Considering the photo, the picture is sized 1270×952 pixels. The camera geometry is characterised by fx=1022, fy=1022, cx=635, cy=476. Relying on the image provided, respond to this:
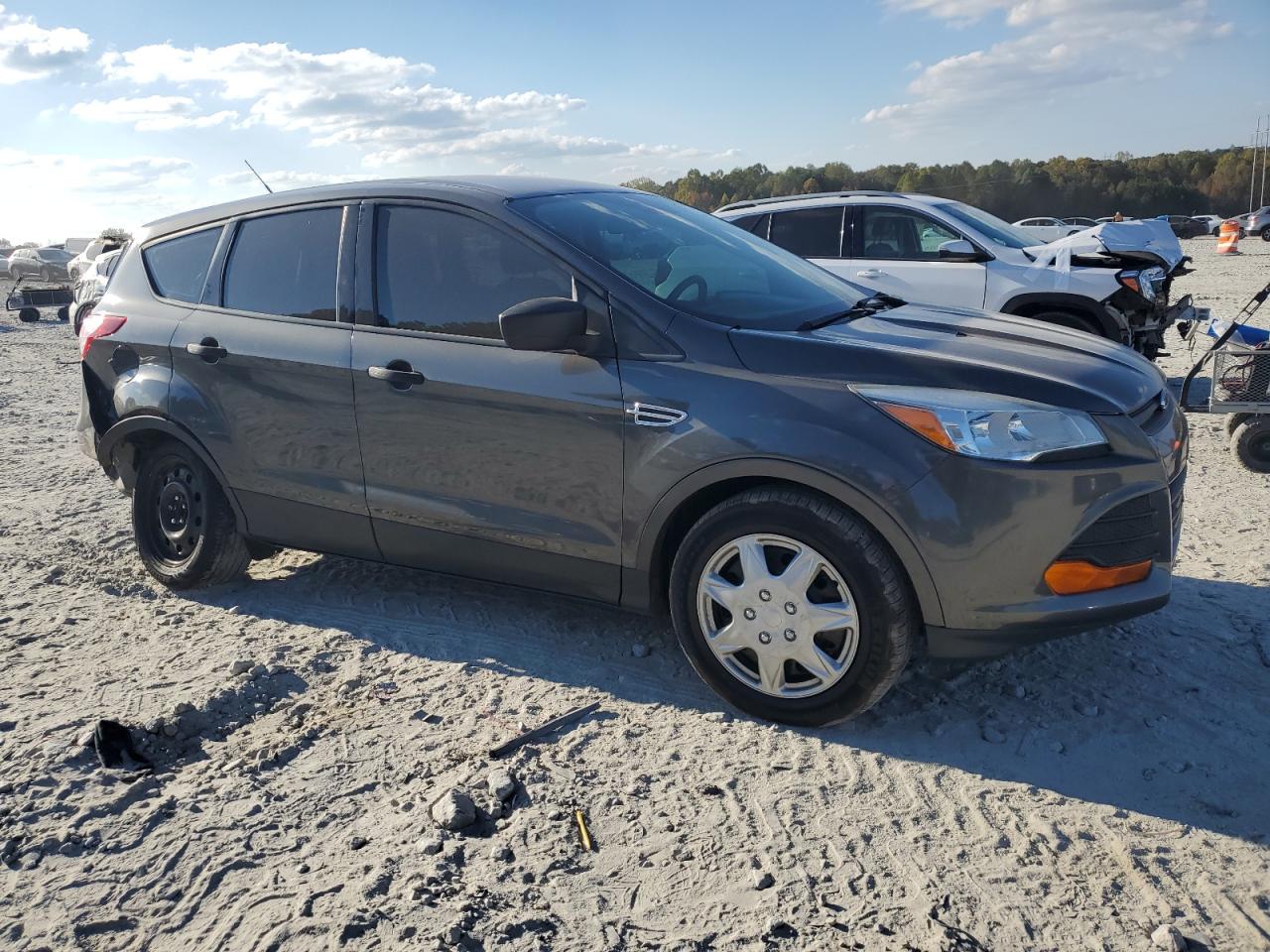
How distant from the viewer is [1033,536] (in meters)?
3.10

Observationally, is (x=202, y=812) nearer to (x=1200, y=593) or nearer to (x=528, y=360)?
(x=528, y=360)

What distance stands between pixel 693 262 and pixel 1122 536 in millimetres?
1866

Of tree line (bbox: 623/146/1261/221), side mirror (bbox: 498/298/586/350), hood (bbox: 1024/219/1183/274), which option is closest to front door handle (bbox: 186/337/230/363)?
side mirror (bbox: 498/298/586/350)

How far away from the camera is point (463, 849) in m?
2.88

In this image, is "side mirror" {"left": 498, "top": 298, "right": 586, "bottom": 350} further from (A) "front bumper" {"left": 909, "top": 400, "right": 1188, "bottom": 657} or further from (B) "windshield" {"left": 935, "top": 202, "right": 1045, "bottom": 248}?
(B) "windshield" {"left": 935, "top": 202, "right": 1045, "bottom": 248}

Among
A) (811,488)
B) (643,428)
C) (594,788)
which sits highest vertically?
(643,428)

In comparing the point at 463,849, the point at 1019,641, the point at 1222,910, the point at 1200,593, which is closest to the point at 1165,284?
the point at 1200,593

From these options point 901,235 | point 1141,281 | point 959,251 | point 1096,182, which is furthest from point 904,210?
point 1096,182

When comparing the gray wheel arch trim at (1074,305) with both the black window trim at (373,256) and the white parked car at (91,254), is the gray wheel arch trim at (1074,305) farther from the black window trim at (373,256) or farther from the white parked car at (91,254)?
the white parked car at (91,254)

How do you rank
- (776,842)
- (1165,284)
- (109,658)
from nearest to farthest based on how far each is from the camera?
(776,842)
(109,658)
(1165,284)

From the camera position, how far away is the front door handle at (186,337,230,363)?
4594mm

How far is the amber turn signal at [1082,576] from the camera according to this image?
3.14 m

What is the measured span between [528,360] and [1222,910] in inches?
106

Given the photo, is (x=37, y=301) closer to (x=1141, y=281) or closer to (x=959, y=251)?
(x=959, y=251)
